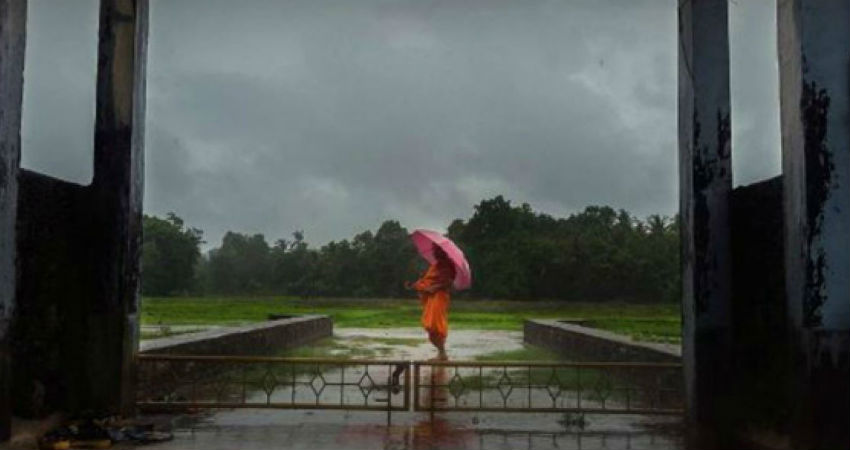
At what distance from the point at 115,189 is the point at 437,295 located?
545 cm

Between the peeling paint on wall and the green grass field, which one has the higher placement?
the peeling paint on wall

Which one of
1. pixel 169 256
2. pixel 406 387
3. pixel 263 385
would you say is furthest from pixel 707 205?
pixel 169 256

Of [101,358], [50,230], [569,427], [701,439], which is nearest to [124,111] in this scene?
[50,230]

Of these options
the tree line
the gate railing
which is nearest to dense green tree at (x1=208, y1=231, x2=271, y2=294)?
the tree line

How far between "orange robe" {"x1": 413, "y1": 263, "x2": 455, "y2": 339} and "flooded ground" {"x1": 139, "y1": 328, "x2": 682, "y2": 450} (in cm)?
340

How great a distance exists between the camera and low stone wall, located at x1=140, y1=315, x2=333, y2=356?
12.2 metres

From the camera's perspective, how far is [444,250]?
12.9 metres

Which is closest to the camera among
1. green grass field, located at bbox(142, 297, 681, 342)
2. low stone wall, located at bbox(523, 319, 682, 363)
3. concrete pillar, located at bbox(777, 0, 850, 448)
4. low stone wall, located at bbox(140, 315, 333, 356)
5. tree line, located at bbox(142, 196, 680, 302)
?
concrete pillar, located at bbox(777, 0, 850, 448)

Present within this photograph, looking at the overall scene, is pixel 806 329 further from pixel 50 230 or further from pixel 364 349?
pixel 364 349

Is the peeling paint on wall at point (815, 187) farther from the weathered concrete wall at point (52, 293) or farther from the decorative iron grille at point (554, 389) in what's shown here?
the weathered concrete wall at point (52, 293)

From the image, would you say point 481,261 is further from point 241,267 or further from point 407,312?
point 241,267

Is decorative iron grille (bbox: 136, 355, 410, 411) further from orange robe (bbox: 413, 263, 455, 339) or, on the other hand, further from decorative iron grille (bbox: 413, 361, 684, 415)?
orange robe (bbox: 413, 263, 455, 339)

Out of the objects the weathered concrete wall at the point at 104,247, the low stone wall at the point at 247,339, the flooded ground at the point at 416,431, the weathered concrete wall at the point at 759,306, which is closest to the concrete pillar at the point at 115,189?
the weathered concrete wall at the point at 104,247

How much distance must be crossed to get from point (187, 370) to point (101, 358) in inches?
122
